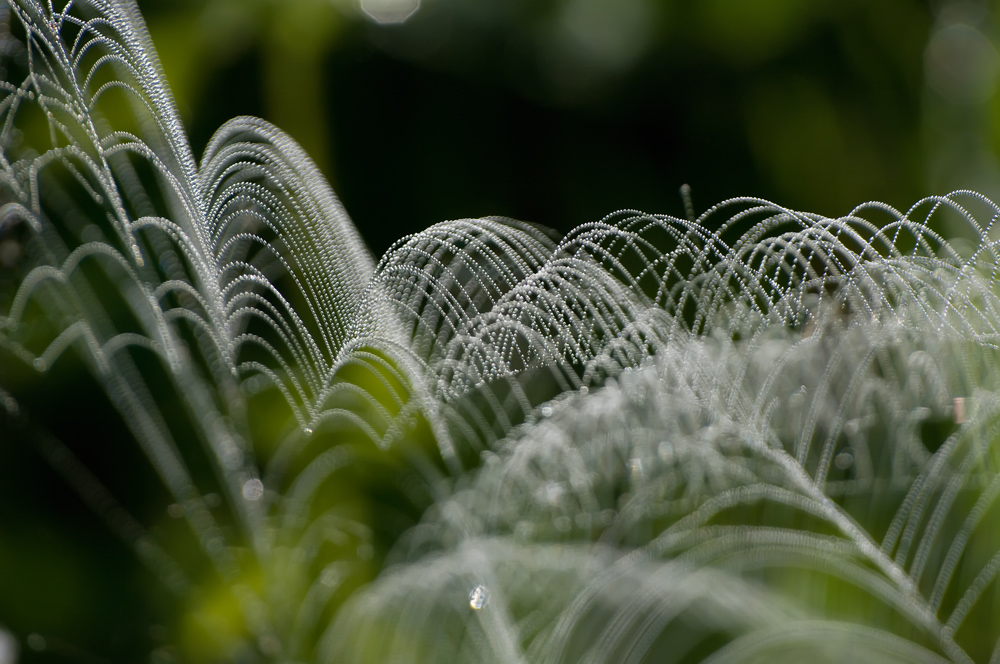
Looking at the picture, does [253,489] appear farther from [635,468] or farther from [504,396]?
[635,468]

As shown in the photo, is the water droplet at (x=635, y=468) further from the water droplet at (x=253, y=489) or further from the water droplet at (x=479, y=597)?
the water droplet at (x=253, y=489)

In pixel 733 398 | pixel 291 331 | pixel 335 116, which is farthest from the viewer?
pixel 335 116

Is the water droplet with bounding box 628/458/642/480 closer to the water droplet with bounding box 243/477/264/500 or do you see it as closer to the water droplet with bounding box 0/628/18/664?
the water droplet with bounding box 243/477/264/500

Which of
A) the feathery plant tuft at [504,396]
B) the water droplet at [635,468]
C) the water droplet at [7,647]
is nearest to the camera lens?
the feathery plant tuft at [504,396]

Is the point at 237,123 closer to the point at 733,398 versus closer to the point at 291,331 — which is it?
the point at 291,331

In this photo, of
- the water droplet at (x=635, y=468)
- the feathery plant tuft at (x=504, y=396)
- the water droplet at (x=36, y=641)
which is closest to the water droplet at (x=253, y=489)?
the feathery plant tuft at (x=504, y=396)

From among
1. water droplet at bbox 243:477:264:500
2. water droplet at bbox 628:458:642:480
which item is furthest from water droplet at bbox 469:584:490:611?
water droplet at bbox 243:477:264:500

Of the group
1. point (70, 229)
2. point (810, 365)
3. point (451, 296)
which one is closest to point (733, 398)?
point (810, 365)
